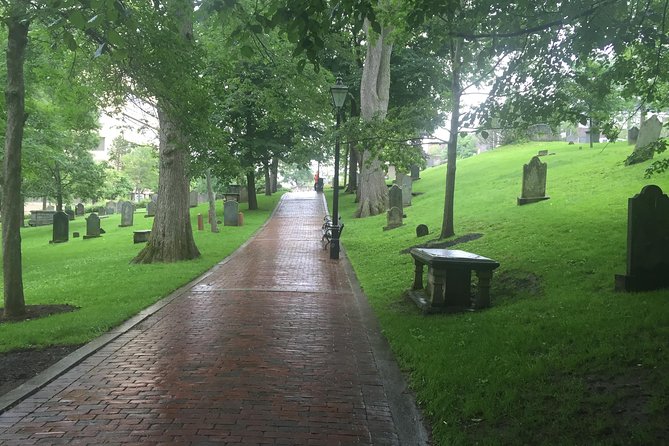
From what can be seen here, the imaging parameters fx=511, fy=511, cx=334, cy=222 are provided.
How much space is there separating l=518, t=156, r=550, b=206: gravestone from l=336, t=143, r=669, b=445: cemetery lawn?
385cm

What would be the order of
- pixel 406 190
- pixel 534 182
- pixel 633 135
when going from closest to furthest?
pixel 534 182
pixel 406 190
pixel 633 135

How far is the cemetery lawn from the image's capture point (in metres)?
3.65

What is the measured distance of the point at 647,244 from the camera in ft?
20.5

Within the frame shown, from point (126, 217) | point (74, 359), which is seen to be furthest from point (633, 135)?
point (74, 359)

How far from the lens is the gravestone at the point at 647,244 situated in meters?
6.17

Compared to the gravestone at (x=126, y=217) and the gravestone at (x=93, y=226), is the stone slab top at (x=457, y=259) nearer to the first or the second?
the gravestone at (x=93, y=226)

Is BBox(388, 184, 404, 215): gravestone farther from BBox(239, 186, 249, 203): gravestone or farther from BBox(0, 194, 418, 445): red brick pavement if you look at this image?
BBox(239, 186, 249, 203): gravestone

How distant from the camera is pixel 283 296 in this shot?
9.29m

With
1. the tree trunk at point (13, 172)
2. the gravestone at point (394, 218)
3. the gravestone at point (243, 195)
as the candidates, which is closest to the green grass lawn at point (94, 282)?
the tree trunk at point (13, 172)

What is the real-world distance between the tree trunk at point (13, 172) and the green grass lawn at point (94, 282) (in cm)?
74

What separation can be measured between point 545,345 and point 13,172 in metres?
8.19

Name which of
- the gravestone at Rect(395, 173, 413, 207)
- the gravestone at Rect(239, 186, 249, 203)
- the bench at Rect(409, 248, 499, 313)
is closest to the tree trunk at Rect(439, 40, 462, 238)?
the bench at Rect(409, 248, 499, 313)

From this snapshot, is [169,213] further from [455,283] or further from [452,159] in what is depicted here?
[455,283]

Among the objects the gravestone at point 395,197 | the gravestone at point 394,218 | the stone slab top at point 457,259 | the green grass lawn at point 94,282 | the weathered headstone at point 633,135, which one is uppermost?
the weathered headstone at point 633,135
